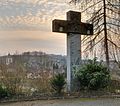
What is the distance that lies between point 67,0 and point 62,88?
5126 millimetres

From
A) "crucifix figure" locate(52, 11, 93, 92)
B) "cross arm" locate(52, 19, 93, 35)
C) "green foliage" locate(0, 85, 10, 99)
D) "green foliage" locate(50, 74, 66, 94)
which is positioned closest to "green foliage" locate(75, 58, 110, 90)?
"crucifix figure" locate(52, 11, 93, 92)

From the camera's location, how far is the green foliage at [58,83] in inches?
388

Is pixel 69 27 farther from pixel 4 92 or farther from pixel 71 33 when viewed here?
pixel 4 92

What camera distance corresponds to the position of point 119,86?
11.6 m

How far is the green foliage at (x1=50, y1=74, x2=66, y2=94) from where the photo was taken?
32.3 ft

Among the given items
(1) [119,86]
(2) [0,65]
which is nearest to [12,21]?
(2) [0,65]

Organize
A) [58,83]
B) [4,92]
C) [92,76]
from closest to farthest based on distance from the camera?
[4,92]
[58,83]
[92,76]

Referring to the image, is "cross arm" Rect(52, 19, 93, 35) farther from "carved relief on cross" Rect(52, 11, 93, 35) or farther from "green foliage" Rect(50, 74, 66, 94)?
"green foliage" Rect(50, 74, 66, 94)

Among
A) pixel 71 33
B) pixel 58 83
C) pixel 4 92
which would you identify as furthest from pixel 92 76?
pixel 4 92

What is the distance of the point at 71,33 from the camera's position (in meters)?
11.0

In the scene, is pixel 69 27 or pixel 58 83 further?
pixel 69 27

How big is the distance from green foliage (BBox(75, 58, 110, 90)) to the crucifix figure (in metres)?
0.52

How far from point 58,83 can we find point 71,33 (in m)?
2.27

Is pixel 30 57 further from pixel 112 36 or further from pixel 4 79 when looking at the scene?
pixel 112 36
